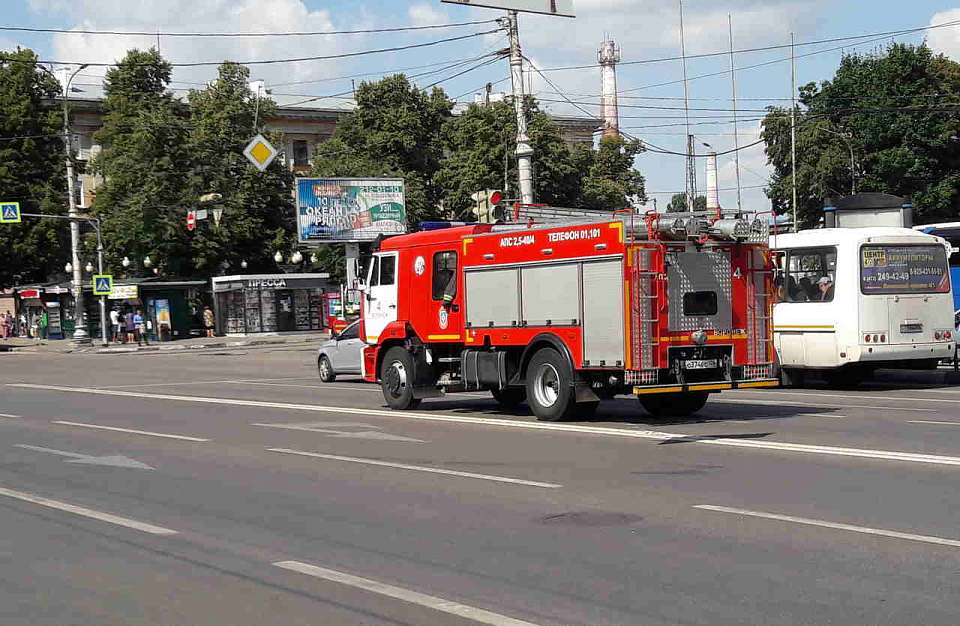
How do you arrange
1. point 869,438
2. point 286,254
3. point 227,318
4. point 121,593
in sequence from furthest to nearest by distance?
point 286,254 < point 227,318 < point 869,438 < point 121,593

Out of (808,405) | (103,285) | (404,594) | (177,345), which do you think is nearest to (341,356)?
(808,405)

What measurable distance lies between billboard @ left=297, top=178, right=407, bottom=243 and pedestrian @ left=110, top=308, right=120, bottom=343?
1154cm

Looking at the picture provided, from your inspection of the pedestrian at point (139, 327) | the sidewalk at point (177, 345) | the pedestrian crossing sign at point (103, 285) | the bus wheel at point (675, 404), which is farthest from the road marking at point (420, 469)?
the pedestrian at point (139, 327)

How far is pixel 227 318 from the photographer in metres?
59.9

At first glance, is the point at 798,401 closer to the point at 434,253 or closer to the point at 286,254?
the point at 434,253

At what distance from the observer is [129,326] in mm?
61062

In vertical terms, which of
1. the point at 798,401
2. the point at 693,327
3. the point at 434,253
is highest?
the point at 434,253

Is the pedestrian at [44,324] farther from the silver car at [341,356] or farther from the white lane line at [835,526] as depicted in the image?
the white lane line at [835,526]

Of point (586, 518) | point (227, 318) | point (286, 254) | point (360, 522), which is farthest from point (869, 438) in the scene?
point (286, 254)

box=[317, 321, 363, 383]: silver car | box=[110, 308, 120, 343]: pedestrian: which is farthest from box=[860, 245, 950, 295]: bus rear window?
box=[110, 308, 120, 343]: pedestrian

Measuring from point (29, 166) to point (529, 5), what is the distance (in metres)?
57.9

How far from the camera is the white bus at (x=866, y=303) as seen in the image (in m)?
21.1

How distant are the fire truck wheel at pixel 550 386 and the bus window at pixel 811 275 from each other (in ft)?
24.1

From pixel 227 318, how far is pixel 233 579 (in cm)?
5393
